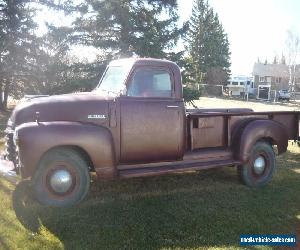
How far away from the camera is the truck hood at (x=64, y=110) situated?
572 centimetres

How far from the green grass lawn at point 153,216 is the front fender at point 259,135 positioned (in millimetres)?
703

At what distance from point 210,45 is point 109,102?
154ft

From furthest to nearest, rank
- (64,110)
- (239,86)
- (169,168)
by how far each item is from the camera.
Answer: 1. (239,86)
2. (169,168)
3. (64,110)

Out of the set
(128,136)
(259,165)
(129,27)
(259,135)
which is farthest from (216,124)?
(129,27)

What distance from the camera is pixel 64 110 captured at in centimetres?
575

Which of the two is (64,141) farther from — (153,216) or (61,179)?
(153,216)

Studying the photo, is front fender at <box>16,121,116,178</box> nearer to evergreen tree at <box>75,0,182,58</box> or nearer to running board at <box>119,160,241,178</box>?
running board at <box>119,160,241,178</box>

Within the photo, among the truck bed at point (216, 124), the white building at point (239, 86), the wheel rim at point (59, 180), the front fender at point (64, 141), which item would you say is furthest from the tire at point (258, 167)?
the white building at point (239, 86)

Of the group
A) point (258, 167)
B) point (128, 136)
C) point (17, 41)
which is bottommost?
point (258, 167)

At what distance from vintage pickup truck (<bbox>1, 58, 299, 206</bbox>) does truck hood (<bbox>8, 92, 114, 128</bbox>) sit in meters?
0.01

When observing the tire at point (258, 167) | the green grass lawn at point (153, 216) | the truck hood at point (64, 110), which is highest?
the truck hood at point (64, 110)

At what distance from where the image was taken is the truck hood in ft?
18.8

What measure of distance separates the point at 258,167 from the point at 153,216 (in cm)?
Result: 279

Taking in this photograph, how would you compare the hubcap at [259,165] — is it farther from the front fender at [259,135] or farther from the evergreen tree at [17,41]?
the evergreen tree at [17,41]
